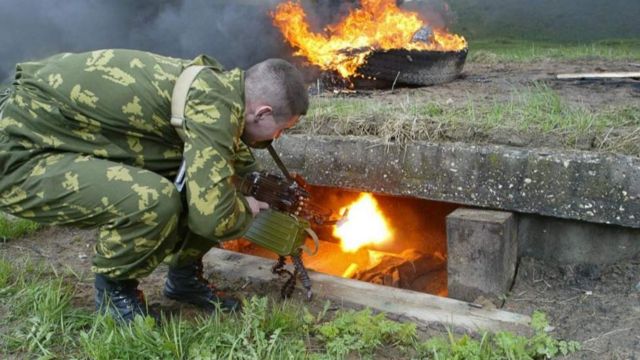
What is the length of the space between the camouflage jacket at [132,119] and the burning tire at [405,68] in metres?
2.31

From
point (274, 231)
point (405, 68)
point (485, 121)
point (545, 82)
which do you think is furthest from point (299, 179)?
point (545, 82)

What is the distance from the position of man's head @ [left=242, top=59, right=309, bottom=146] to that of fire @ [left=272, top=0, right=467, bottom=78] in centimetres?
229

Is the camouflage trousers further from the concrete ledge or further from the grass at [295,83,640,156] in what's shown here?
the grass at [295,83,640,156]

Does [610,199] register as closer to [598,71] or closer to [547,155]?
[547,155]

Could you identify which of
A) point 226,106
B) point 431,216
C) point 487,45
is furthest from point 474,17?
point 226,106

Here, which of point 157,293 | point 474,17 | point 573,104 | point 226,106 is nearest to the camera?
point 226,106

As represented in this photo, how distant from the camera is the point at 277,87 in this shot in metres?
2.46

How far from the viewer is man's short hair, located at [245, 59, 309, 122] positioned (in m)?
2.46

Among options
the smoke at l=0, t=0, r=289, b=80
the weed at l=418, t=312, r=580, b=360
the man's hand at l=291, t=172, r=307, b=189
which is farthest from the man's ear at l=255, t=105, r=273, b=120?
the smoke at l=0, t=0, r=289, b=80

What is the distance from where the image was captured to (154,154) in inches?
105

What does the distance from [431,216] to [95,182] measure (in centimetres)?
260

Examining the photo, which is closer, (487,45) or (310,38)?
(310,38)

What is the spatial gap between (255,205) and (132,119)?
0.68 meters

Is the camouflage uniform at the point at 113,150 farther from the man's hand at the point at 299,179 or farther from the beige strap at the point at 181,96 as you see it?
the man's hand at the point at 299,179
